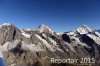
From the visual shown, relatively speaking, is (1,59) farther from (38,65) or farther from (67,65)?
(38,65)

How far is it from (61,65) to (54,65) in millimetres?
4589

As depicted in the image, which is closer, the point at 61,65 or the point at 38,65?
the point at 61,65

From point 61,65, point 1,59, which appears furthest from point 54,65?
point 1,59

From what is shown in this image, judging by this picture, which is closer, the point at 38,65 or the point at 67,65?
the point at 67,65

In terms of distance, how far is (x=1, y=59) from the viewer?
97.6 ft

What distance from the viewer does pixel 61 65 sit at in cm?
10738

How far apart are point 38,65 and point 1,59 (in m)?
101

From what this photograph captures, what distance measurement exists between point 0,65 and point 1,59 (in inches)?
61.8

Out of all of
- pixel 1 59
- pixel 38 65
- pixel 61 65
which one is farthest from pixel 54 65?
pixel 1 59

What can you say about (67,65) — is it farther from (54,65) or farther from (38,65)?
(38,65)

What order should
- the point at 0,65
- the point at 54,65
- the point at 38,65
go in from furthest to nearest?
the point at 38,65 < the point at 54,65 < the point at 0,65

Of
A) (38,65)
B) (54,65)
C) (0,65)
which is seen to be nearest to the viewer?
(0,65)

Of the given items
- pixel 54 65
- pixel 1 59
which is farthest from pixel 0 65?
pixel 54 65

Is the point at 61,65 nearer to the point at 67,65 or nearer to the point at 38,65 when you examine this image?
the point at 67,65
